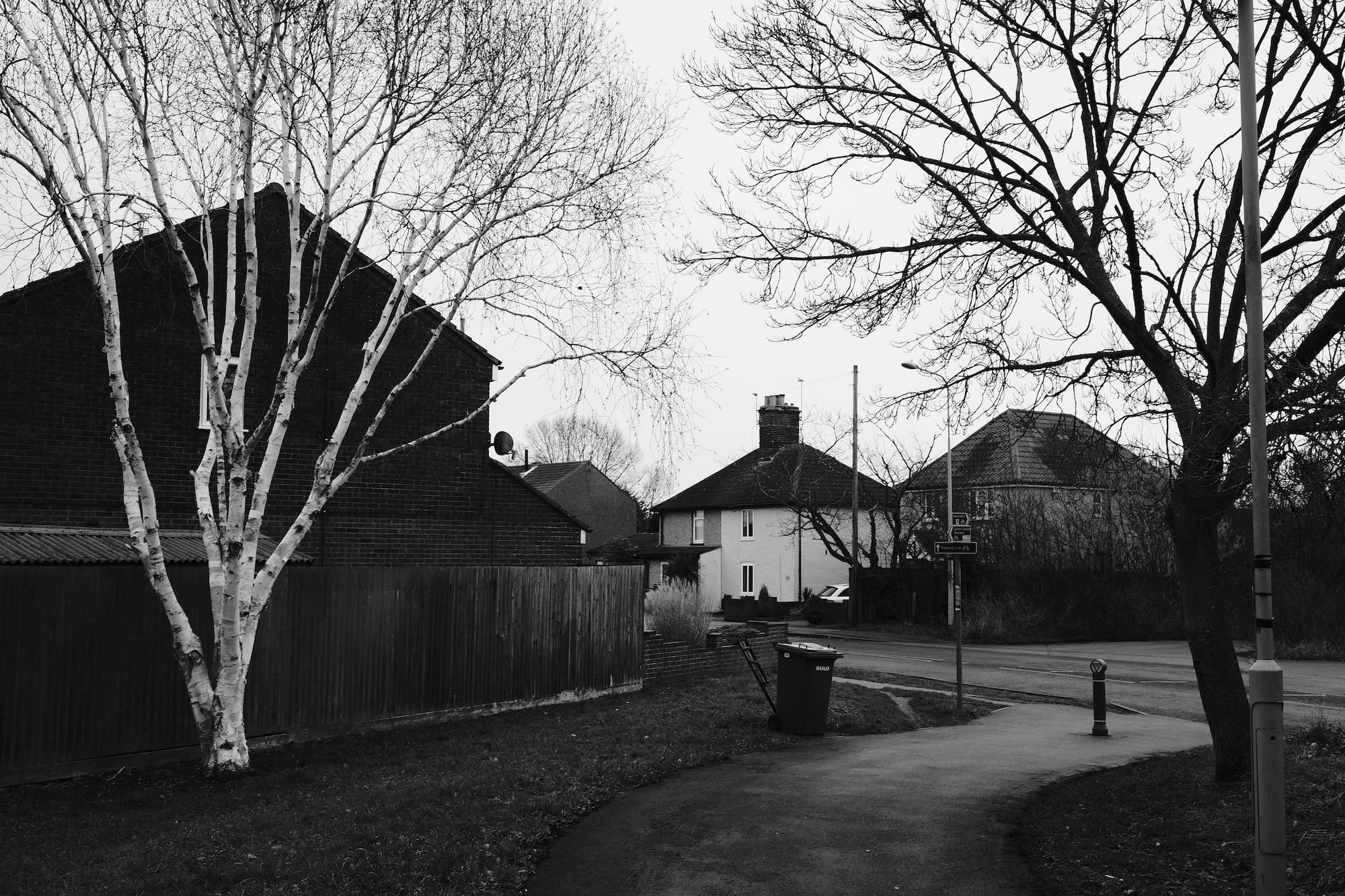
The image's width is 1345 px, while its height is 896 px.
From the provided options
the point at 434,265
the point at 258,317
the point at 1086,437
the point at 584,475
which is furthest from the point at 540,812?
the point at 584,475

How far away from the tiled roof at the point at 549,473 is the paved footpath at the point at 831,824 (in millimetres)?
44559

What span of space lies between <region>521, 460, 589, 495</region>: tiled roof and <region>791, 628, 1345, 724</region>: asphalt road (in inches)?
1012

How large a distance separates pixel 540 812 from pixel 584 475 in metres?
52.4

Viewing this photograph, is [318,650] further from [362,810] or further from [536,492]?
[536,492]

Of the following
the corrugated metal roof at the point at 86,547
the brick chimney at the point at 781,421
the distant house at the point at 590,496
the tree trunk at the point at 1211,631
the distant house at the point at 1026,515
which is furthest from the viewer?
the distant house at the point at 590,496

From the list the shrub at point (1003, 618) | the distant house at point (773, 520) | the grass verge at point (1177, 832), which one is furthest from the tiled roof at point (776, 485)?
the grass verge at point (1177, 832)

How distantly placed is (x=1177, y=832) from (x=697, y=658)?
1215 centimetres

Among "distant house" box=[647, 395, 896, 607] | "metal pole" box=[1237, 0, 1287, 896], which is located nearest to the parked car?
"distant house" box=[647, 395, 896, 607]

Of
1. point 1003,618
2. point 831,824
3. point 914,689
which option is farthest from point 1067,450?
point 1003,618

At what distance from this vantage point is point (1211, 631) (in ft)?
31.6

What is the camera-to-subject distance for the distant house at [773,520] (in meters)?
50.1

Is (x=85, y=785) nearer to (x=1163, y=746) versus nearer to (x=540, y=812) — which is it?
(x=540, y=812)

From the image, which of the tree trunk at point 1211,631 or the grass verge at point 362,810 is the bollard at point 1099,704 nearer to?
the grass verge at point 362,810

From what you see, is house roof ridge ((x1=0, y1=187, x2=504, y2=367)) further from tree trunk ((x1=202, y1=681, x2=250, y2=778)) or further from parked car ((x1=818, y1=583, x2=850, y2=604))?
parked car ((x1=818, y1=583, x2=850, y2=604))
